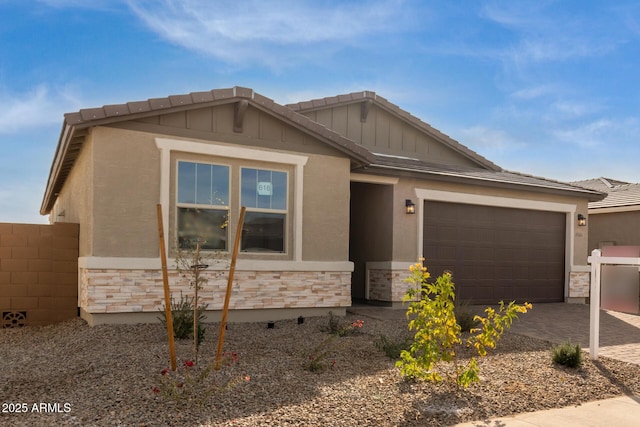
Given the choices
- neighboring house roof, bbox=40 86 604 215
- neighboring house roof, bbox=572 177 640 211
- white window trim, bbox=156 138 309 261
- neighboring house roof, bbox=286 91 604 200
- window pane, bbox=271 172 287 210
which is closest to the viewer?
neighboring house roof, bbox=40 86 604 215

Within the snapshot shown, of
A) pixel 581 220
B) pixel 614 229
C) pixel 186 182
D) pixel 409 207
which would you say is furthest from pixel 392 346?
pixel 614 229

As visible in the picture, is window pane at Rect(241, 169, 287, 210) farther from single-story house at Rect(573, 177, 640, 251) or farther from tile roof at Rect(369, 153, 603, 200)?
single-story house at Rect(573, 177, 640, 251)

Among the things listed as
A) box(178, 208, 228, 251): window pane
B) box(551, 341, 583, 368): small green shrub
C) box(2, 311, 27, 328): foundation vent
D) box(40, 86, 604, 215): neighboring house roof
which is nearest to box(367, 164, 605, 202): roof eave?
box(40, 86, 604, 215): neighboring house roof

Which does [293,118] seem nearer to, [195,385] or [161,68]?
[161,68]

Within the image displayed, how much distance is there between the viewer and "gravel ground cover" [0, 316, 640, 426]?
5012mm

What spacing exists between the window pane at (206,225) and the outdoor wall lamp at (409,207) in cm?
436

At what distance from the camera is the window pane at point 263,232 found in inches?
386

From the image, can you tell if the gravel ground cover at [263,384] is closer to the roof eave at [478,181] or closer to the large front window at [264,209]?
the large front window at [264,209]

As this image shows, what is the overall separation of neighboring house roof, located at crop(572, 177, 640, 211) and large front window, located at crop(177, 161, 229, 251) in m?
11.2

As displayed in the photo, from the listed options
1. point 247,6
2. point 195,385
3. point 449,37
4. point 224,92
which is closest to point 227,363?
point 195,385

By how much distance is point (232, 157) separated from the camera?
961 cm

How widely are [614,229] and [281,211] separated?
40.4 feet

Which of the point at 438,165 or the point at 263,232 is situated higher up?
the point at 438,165

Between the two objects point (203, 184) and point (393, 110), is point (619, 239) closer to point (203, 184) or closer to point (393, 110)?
point (393, 110)
